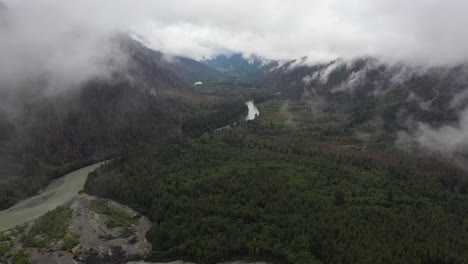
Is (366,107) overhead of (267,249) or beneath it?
overhead

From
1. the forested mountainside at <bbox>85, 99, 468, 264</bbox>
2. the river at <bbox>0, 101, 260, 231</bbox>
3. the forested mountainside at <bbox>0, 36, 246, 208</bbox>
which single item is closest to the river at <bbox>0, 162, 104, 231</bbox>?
the river at <bbox>0, 101, 260, 231</bbox>

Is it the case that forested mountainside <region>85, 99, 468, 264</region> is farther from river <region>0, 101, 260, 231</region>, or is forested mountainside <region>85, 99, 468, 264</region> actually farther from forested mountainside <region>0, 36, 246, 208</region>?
forested mountainside <region>0, 36, 246, 208</region>

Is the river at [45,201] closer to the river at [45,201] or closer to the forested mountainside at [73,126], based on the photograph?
the river at [45,201]

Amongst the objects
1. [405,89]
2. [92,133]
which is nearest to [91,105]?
[92,133]

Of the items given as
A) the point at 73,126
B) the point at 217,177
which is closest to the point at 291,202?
the point at 217,177

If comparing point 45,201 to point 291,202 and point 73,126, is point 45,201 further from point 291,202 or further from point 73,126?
point 291,202

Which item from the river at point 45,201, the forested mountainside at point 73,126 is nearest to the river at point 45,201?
the river at point 45,201

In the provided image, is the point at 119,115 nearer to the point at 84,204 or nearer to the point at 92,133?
the point at 92,133
